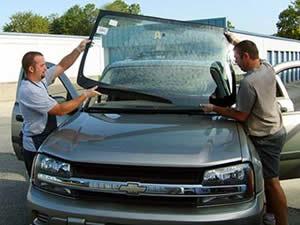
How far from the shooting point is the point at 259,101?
4.28 metres

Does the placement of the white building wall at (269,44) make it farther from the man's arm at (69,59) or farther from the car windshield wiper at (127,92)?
the car windshield wiper at (127,92)

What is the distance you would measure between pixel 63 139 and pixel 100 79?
1.24 m

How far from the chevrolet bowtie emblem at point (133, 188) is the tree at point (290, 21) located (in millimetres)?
71097

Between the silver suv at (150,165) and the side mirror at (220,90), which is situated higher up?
the side mirror at (220,90)

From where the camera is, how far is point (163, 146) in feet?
11.5

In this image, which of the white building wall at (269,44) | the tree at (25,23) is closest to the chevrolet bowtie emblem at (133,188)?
the white building wall at (269,44)

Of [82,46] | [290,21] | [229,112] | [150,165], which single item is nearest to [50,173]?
[150,165]

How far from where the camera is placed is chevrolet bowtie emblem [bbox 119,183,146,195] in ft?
10.9

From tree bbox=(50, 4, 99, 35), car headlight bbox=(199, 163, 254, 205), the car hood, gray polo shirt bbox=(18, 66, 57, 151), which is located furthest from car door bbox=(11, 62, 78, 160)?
tree bbox=(50, 4, 99, 35)

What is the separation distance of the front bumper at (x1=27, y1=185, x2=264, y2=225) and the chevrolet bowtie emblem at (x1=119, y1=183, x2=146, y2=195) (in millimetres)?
100

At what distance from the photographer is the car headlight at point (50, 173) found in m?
3.49

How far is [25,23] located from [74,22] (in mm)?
10286

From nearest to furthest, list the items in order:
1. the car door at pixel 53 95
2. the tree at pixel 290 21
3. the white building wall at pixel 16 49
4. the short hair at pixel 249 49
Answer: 1. the short hair at pixel 249 49
2. the car door at pixel 53 95
3. the white building wall at pixel 16 49
4. the tree at pixel 290 21

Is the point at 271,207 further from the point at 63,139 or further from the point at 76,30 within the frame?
the point at 76,30
